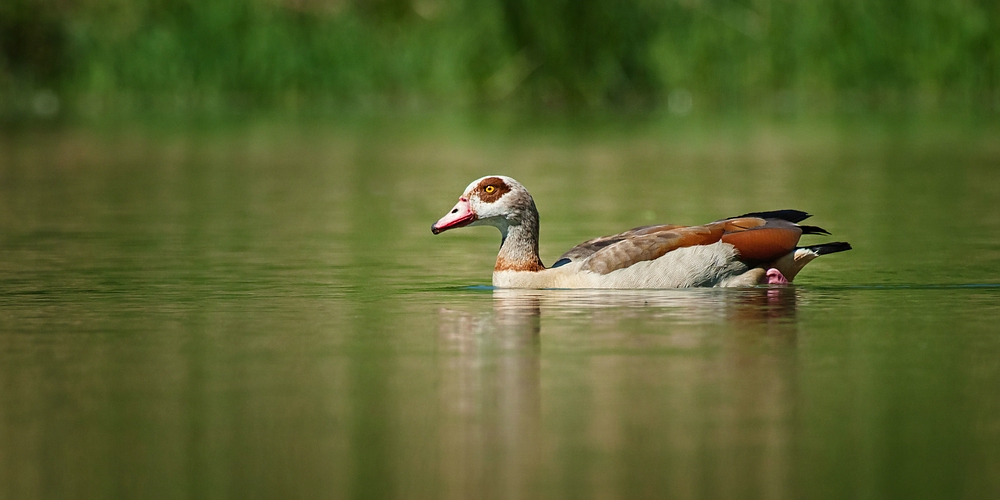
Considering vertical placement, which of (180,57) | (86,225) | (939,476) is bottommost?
(939,476)

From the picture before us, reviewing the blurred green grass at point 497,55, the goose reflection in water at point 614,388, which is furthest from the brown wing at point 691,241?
the blurred green grass at point 497,55

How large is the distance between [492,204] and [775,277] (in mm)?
1798

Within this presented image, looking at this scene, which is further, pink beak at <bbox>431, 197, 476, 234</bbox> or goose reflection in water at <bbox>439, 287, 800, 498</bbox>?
pink beak at <bbox>431, 197, 476, 234</bbox>

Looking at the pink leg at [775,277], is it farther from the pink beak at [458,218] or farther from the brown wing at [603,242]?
the pink beak at [458,218]

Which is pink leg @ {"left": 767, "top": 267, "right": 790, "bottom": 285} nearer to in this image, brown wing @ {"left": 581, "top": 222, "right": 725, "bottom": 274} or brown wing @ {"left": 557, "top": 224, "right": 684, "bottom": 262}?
brown wing @ {"left": 581, "top": 222, "right": 725, "bottom": 274}

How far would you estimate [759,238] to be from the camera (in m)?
11.1

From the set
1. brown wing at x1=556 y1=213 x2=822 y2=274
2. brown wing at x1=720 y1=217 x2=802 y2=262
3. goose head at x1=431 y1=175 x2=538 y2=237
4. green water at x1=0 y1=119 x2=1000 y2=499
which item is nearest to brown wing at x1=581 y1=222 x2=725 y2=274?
brown wing at x1=556 y1=213 x2=822 y2=274

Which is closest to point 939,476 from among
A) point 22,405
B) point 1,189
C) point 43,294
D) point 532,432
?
point 532,432

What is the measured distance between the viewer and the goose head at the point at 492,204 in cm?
1158

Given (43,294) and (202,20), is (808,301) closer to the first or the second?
(43,294)

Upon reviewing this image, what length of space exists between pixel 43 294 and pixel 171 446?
4818 millimetres

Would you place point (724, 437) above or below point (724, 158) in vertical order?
below

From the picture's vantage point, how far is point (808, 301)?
10.5 meters

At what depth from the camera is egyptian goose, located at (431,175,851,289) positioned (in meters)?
10.9
